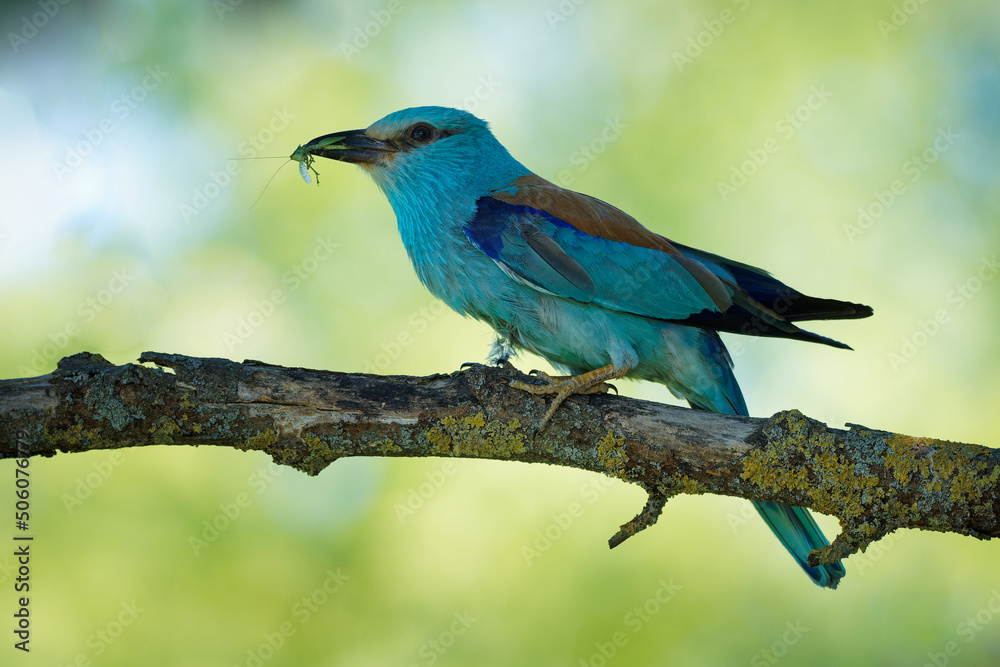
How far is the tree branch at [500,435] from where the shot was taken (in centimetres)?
337

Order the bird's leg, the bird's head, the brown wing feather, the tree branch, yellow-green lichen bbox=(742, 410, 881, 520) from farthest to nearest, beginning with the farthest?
the bird's head, the brown wing feather, the bird's leg, yellow-green lichen bbox=(742, 410, 881, 520), the tree branch

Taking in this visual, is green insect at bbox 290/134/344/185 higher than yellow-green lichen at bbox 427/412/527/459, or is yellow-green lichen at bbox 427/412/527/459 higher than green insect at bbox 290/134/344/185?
green insect at bbox 290/134/344/185

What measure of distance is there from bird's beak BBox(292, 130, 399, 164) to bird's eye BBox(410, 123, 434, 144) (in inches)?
5.4

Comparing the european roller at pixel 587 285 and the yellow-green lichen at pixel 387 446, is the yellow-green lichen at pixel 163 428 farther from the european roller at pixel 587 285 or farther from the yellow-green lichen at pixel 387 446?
the european roller at pixel 587 285

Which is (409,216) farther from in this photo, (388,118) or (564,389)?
(564,389)

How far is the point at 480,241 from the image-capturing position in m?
4.48

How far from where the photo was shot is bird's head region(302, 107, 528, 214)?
4906 millimetres

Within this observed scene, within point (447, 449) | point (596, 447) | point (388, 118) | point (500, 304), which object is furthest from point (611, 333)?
point (388, 118)

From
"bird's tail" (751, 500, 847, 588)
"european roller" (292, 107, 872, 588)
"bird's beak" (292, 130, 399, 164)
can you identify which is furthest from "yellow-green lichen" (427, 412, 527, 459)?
"bird's beak" (292, 130, 399, 164)

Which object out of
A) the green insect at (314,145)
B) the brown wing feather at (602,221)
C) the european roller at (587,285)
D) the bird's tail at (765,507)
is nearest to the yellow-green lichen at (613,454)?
the european roller at (587,285)

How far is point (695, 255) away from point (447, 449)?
2.18m

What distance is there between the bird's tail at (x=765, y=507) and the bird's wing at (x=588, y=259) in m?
0.33

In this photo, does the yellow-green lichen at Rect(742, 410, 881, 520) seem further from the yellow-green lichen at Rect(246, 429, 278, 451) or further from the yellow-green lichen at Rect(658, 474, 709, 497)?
the yellow-green lichen at Rect(246, 429, 278, 451)

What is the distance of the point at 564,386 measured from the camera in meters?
3.82
